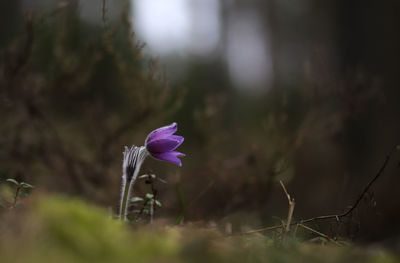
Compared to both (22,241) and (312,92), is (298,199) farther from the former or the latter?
(22,241)

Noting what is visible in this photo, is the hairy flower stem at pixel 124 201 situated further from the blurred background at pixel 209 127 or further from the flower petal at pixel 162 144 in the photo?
the blurred background at pixel 209 127

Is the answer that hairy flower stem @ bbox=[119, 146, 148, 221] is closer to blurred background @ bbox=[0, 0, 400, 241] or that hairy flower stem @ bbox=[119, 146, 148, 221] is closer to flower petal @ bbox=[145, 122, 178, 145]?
flower petal @ bbox=[145, 122, 178, 145]

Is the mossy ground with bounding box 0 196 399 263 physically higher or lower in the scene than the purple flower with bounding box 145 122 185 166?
lower

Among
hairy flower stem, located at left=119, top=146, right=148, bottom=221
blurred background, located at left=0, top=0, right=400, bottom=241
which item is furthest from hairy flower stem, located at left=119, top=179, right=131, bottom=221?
blurred background, located at left=0, top=0, right=400, bottom=241

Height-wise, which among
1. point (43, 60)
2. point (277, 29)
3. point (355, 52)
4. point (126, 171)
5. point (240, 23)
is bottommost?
point (126, 171)

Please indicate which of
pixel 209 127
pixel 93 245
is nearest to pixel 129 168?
pixel 93 245

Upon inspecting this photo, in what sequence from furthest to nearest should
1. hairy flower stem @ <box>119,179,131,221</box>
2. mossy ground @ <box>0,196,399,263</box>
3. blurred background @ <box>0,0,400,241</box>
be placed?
blurred background @ <box>0,0,400,241</box> < hairy flower stem @ <box>119,179,131,221</box> < mossy ground @ <box>0,196,399,263</box>

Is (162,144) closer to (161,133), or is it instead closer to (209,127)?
(161,133)

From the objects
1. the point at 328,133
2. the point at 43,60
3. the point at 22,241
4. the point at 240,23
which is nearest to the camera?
the point at 22,241

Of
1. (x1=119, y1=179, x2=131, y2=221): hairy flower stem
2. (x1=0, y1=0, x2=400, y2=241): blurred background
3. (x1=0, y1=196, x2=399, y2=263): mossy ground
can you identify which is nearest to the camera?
(x1=0, y1=196, x2=399, y2=263): mossy ground

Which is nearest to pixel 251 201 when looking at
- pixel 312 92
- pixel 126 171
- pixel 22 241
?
pixel 312 92

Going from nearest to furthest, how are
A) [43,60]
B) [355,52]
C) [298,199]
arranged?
[298,199] → [355,52] → [43,60]
